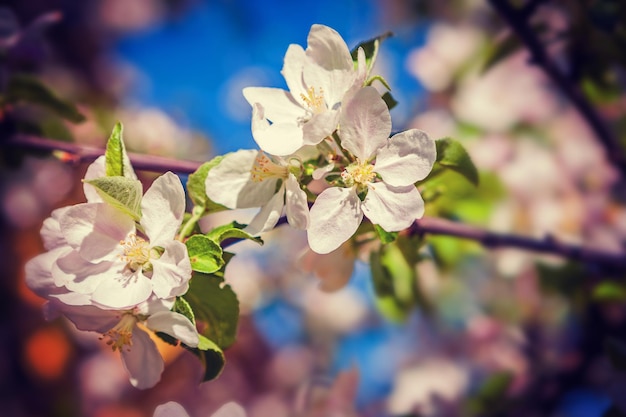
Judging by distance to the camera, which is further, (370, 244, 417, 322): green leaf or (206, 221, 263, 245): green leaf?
(370, 244, 417, 322): green leaf

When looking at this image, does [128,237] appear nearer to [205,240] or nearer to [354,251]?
[205,240]

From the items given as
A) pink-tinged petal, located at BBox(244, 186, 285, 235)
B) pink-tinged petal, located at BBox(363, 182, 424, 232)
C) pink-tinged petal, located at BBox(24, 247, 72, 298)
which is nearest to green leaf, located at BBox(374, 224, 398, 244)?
pink-tinged petal, located at BBox(363, 182, 424, 232)

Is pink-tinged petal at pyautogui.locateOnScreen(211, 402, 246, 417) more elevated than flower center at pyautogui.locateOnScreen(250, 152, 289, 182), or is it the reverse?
flower center at pyautogui.locateOnScreen(250, 152, 289, 182)

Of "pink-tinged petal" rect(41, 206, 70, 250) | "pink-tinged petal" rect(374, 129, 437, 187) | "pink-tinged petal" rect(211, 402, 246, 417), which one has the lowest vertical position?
"pink-tinged petal" rect(211, 402, 246, 417)

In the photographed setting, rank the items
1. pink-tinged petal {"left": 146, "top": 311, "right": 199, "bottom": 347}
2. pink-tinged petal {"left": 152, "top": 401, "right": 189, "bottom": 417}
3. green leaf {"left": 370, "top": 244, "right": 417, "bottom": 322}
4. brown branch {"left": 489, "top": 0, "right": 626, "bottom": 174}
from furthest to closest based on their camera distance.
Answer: brown branch {"left": 489, "top": 0, "right": 626, "bottom": 174}, green leaf {"left": 370, "top": 244, "right": 417, "bottom": 322}, pink-tinged petal {"left": 152, "top": 401, "right": 189, "bottom": 417}, pink-tinged petal {"left": 146, "top": 311, "right": 199, "bottom": 347}

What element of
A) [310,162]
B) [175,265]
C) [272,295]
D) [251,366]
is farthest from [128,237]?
[251,366]

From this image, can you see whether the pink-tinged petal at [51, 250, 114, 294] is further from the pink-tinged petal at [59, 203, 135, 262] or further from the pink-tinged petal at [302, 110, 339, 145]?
the pink-tinged petal at [302, 110, 339, 145]

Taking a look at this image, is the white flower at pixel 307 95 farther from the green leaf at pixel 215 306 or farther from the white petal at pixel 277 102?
the green leaf at pixel 215 306
